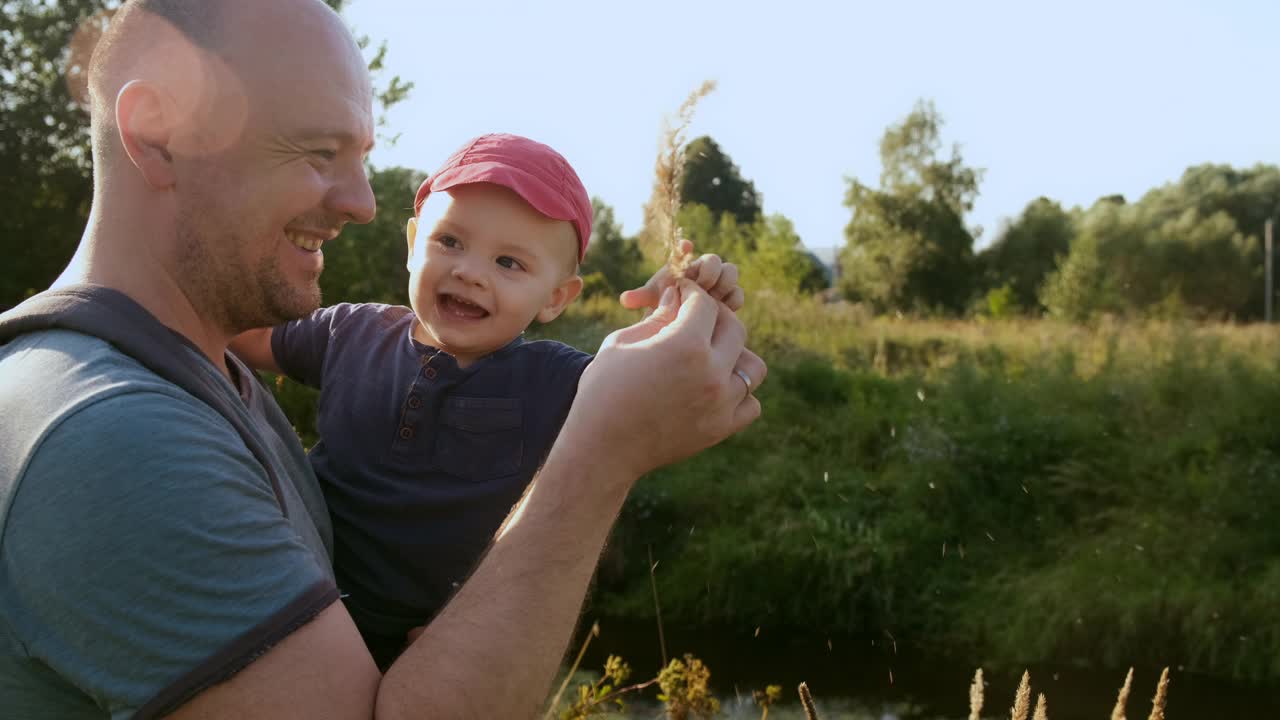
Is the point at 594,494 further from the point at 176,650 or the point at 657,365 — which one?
the point at 176,650

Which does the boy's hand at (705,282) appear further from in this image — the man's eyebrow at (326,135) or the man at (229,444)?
the man's eyebrow at (326,135)

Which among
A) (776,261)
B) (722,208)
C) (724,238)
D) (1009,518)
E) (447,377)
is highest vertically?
(722,208)

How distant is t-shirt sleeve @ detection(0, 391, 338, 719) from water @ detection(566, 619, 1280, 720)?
27.0ft

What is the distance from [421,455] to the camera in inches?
72.6

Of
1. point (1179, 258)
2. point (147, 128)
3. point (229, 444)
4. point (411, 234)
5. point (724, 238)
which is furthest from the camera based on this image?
point (1179, 258)

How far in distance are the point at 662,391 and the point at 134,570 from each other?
57 centimetres

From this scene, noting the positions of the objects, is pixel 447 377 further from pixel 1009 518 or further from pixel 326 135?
pixel 1009 518

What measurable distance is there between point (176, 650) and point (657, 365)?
57 cm

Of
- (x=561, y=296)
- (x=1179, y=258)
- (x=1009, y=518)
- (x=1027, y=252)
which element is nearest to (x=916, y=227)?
(x=1027, y=252)

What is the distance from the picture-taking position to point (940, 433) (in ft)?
43.2

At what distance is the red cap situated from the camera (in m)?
1.92

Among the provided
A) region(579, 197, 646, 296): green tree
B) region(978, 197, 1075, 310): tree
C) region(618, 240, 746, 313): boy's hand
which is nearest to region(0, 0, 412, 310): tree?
region(579, 197, 646, 296): green tree

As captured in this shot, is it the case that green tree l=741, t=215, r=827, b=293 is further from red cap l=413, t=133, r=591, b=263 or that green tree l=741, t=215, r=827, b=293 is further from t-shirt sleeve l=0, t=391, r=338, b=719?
t-shirt sleeve l=0, t=391, r=338, b=719

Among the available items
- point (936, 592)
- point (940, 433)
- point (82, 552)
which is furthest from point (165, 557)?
point (940, 433)
